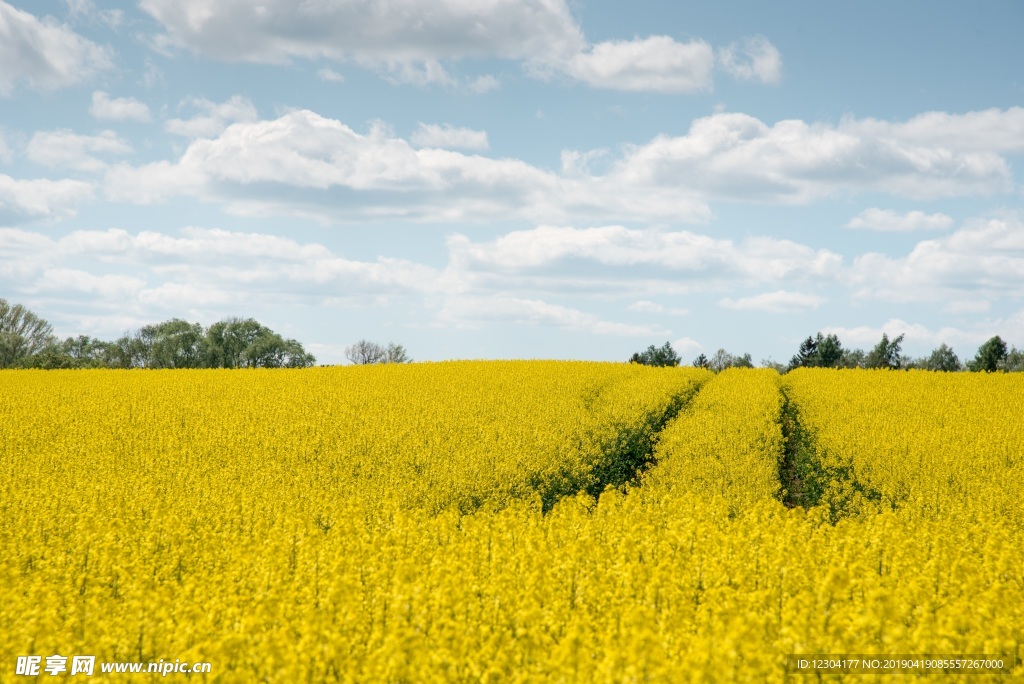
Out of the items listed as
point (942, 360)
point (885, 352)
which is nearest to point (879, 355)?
point (885, 352)

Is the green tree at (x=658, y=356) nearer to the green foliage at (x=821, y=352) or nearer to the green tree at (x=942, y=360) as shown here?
the green foliage at (x=821, y=352)

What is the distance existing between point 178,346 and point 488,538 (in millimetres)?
81253

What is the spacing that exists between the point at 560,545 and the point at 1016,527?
8.74 metres

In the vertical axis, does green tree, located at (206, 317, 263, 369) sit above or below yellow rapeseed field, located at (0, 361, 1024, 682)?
above

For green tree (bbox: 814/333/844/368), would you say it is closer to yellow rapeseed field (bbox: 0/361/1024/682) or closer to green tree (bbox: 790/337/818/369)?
green tree (bbox: 790/337/818/369)

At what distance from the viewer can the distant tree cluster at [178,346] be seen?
79.0 metres

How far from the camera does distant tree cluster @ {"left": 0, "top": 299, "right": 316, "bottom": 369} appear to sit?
79.0 m

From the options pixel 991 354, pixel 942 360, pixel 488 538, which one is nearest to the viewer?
pixel 488 538

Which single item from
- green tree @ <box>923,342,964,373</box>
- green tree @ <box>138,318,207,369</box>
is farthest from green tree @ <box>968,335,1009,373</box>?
Answer: green tree @ <box>138,318,207,369</box>

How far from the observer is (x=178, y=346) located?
83250 millimetres

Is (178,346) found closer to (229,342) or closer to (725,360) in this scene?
(229,342)

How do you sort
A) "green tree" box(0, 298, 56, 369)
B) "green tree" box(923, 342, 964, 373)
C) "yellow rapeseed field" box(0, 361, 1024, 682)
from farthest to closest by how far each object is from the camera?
"green tree" box(923, 342, 964, 373), "green tree" box(0, 298, 56, 369), "yellow rapeseed field" box(0, 361, 1024, 682)

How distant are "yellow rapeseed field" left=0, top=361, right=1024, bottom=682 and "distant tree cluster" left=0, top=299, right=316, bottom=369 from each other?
5866 cm

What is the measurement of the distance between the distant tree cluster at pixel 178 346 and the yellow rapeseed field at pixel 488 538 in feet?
192
